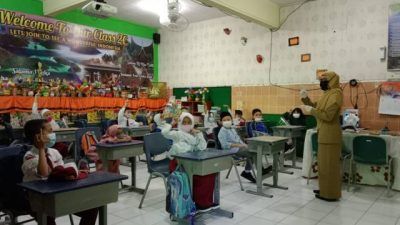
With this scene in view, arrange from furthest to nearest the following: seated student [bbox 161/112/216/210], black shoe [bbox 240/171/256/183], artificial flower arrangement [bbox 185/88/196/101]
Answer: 1. artificial flower arrangement [bbox 185/88/196/101]
2. black shoe [bbox 240/171/256/183]
3. seated student [bbox 161/112/216/210]

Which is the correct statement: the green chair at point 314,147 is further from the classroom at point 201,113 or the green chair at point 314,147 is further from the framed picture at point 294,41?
the framed picture at point 294,41

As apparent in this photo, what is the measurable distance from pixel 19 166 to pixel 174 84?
7895mm

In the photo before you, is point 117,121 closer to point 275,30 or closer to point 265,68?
point 265,68

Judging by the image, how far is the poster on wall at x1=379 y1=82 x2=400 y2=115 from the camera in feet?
20.2

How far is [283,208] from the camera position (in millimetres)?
4102

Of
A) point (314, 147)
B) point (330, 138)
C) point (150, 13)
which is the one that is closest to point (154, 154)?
point (330, 138)

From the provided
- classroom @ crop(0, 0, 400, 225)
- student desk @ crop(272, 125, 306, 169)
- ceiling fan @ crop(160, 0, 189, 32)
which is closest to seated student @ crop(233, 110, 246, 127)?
classroom @ crop(0, 0, 400, 225)

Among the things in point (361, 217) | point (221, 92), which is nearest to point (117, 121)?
point (221, 92)

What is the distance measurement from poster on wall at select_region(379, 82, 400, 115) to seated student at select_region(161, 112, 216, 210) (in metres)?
4.40

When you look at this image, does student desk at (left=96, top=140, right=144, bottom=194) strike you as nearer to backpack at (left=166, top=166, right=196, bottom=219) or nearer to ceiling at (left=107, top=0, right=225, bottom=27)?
backpack at (left=166, top=166, right=196, bottom=219)

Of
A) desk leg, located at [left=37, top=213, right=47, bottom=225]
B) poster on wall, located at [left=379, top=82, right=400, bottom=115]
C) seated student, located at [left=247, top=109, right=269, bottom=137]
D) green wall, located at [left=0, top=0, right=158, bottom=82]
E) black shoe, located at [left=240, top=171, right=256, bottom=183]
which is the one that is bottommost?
black shoe, located at [left=240, top=171, right=256, bottom=183]

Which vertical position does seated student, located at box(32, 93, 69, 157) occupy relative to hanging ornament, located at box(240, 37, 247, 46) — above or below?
below

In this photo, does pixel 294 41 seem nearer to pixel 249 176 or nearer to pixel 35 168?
pixel 249 176

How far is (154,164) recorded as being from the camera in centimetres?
422
